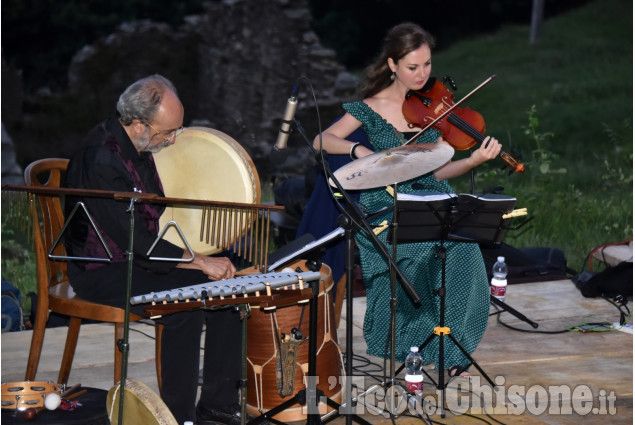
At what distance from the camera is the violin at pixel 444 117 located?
14.9ft

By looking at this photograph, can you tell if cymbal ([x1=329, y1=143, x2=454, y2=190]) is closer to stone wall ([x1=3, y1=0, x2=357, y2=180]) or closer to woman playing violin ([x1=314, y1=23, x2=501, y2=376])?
woman playing violin ([x1=314, y1=23, x2=501, y2=376])

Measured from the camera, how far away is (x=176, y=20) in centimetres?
2377

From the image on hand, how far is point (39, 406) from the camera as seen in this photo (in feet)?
12.0

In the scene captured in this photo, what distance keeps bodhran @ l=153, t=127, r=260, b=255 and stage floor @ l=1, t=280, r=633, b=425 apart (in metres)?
0.90

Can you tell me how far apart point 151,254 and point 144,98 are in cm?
64

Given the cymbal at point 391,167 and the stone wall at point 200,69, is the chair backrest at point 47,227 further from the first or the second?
the stone wall at point 200,69

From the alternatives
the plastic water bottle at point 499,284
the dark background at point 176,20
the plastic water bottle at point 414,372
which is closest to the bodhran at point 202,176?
the plastic water bottle at point 414,372

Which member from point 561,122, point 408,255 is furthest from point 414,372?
point 561,122

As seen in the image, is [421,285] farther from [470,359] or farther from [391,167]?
[391,167]

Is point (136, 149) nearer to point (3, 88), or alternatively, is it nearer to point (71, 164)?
point (71, 164)

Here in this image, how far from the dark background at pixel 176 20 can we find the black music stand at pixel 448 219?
17.0 meters

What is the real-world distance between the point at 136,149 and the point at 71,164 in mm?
274

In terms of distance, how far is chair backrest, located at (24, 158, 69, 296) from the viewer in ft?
13.6

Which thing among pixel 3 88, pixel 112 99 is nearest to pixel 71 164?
pixel 3 88
